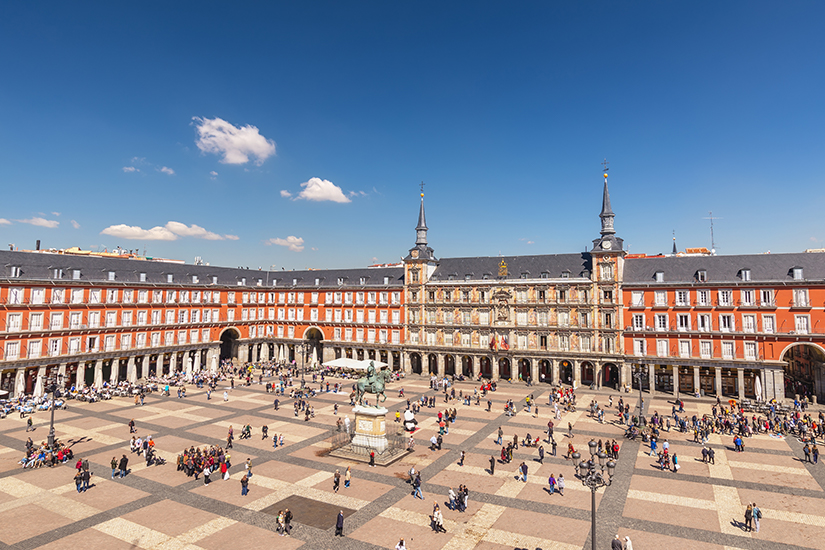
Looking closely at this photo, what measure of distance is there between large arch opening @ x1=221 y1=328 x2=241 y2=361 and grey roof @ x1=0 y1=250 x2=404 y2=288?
9592 millimetres

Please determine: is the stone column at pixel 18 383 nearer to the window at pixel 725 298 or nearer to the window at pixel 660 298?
the window at pixel 660 298

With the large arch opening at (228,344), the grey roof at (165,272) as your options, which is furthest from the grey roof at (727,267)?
the large arch opening at (228,344)

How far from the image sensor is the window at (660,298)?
6278 cm

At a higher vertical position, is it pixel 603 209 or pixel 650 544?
pixel 603 209

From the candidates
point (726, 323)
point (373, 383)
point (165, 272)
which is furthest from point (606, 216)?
point (165, 272)

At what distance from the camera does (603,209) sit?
222 feet

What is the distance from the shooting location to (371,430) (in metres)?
36.2

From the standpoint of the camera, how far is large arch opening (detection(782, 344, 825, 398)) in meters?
55.5

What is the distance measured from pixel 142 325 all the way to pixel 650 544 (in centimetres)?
6933

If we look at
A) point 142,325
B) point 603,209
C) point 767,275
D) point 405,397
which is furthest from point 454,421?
point 142,325

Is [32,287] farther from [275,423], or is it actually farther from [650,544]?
[650,544]

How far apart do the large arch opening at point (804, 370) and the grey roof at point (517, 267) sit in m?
27.0

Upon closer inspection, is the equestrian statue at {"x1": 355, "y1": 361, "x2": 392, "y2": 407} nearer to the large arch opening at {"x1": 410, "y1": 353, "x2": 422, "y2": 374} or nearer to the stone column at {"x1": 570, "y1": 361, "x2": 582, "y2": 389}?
the stone column at {"x1": 570, "y1": 361, "x2": 582, "y2": 389}

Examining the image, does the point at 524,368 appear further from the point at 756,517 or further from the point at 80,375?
the point at 80,375
